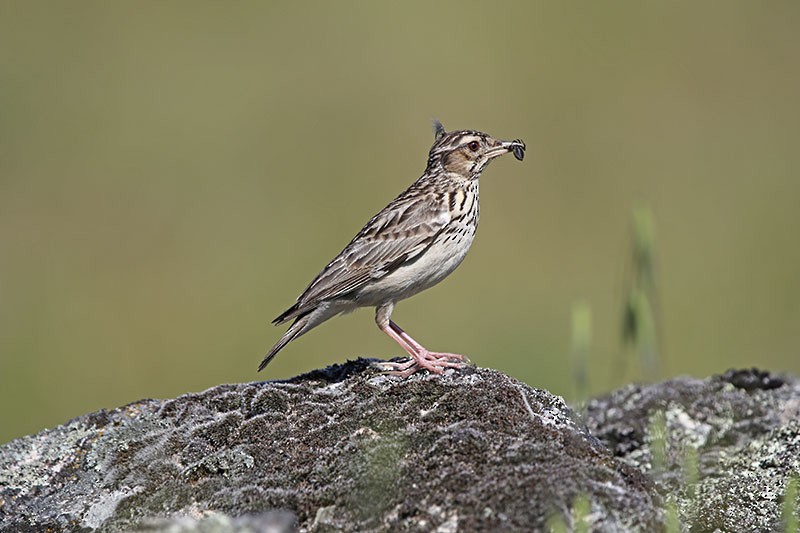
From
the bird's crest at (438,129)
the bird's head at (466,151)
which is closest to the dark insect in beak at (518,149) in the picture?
the bird's head at (466,151)

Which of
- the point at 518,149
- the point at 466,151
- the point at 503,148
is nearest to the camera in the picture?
the point at 466,151

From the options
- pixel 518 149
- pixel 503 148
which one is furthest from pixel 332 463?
pixel 518 149

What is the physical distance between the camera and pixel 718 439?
8586mm

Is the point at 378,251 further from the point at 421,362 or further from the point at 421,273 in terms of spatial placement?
the point at 421,362

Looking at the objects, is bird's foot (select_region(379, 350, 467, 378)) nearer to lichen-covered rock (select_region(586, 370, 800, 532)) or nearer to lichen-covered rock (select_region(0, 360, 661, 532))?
lichen-covered rock (select_region(0, 360, 661, 532))

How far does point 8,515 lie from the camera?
6.64 meters

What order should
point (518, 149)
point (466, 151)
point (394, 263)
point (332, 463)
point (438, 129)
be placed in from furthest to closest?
point (438, 129) → point (518, 149) → point (466, 151) → point (394, 263) → point (332, 463)

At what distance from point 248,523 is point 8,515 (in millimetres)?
2454

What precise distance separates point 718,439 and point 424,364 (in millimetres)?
2441

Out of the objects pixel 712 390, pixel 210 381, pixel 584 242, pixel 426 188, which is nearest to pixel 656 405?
pixel 712 390

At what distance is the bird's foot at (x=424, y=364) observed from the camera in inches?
294

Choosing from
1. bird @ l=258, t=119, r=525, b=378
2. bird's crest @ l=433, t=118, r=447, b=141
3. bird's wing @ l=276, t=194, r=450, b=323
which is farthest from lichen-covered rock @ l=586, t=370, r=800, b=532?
bird's crest @ l=433, t=118, r=447, b=141

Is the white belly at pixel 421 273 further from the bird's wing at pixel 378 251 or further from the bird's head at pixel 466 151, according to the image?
the bird's head at pixel 466 151

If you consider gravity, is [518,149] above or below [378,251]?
above
